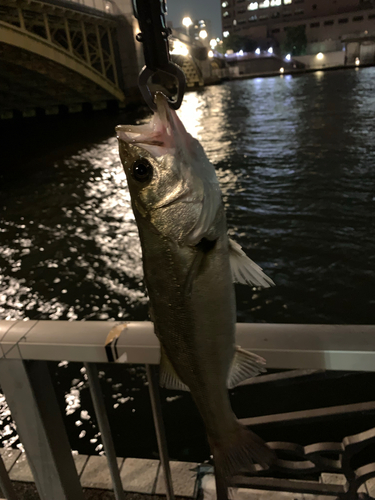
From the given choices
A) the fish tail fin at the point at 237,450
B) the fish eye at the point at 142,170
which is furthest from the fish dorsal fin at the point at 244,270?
the fish tail fin at the point at 237,450

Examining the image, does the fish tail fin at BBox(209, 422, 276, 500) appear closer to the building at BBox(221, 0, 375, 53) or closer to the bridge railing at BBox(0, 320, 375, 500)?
the bridge railing at BBox(0, 320, 375, 500)

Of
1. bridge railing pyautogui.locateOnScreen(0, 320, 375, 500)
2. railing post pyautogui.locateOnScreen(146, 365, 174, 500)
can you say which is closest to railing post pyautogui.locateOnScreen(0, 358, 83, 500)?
bridge railing pyautogui.locateOnScreen(0, 320, 375, 500)

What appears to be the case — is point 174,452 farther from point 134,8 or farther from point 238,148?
point 238,148

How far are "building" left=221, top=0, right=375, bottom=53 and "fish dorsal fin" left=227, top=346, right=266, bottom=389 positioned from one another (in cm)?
10144

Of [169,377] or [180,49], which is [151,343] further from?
[180,49]

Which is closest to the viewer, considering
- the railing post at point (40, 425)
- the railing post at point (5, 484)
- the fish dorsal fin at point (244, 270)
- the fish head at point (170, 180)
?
the fish head at point (170, 180)

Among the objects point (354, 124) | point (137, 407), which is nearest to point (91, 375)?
point (137, 407)

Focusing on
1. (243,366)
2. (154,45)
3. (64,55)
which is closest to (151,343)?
(243,366)

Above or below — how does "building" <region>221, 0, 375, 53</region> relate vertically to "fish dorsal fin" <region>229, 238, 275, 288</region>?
above

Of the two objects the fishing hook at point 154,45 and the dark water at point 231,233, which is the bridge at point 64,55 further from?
the fishing hook at point 154,45

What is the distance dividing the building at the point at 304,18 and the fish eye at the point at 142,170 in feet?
333

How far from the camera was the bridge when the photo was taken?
23016mm

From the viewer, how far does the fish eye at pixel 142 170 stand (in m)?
1.28

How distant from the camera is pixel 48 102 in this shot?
3756 cm
